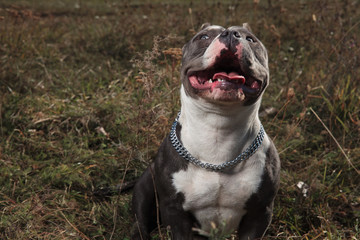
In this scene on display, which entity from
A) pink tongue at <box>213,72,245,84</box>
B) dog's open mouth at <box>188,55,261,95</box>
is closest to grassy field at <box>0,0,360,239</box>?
dog's open mouth at <box>188,55,261,95</box>

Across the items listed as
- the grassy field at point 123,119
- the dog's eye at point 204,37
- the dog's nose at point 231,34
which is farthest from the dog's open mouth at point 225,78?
the grassy field at point 123,119

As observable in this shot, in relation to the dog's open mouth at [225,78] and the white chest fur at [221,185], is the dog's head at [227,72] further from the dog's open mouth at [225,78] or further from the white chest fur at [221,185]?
the white chest fur at [221,185]

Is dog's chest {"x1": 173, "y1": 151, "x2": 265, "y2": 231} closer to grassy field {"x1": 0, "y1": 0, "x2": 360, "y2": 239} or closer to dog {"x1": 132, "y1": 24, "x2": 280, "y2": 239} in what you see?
dog {"x1": 132, "y1": 24, "x2": 280, "y2": 239}

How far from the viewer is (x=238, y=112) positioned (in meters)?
2.17

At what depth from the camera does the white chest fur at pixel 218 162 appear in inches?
88.6

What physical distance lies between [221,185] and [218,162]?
122mm

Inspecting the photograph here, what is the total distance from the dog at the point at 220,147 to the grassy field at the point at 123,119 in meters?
0.28

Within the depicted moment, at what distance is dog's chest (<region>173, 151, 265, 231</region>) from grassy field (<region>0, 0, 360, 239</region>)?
15.4 inches

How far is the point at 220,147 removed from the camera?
228 cm

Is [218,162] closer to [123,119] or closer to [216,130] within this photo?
[216,130]

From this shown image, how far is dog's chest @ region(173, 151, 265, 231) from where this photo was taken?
228 cm

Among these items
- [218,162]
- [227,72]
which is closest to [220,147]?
[218,162]

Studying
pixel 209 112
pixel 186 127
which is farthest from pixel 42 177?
pixel 209 112

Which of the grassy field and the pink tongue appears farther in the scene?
the grassy field
